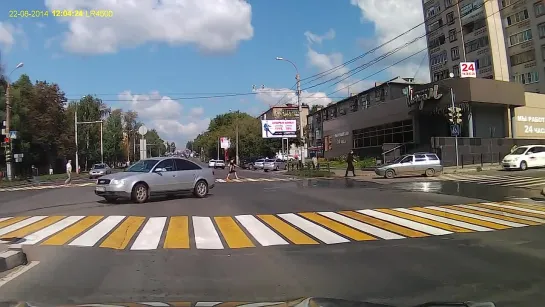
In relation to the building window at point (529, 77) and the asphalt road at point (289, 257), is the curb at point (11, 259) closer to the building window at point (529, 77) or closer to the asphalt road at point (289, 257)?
the asphalt road at point (289, 257)

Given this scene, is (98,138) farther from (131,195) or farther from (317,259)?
(317,259)

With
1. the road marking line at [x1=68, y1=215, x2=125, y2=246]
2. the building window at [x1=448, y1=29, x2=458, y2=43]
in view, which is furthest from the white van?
the building window at [x1=448, y1=29, x2=458, y2=43]

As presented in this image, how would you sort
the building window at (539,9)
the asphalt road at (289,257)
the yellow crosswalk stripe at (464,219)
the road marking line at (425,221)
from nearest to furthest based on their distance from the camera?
the asphalt road at (289,257) < the road marking line at (425,221) < the yellow crosswalk stripe at (464,219) < the building window at (539,9)

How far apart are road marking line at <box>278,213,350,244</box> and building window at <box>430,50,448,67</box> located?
70.1m

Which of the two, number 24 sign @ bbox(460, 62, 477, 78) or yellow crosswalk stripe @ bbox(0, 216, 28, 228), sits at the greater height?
number 24 sign @ bbox(460, 62, 477, 78)

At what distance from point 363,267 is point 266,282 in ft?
5.15

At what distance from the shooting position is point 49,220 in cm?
1171

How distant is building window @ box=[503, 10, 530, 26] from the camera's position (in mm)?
62594

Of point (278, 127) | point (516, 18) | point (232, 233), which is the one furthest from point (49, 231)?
point (516, 18)

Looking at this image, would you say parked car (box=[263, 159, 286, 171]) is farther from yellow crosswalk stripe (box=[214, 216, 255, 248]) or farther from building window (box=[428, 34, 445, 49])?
yellow crosswalk stripe (box=[214, 216, 255, 248])

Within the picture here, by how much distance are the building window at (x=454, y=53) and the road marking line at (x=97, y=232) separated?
69.8 meters

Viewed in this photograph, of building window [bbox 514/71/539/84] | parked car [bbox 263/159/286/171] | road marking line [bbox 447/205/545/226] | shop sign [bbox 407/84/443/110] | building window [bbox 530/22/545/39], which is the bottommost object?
road marking line [bbox 447/205/545/226]

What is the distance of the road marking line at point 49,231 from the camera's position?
891 centimetres

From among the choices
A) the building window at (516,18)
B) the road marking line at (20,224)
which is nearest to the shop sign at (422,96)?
the road marking line at (20,224)
